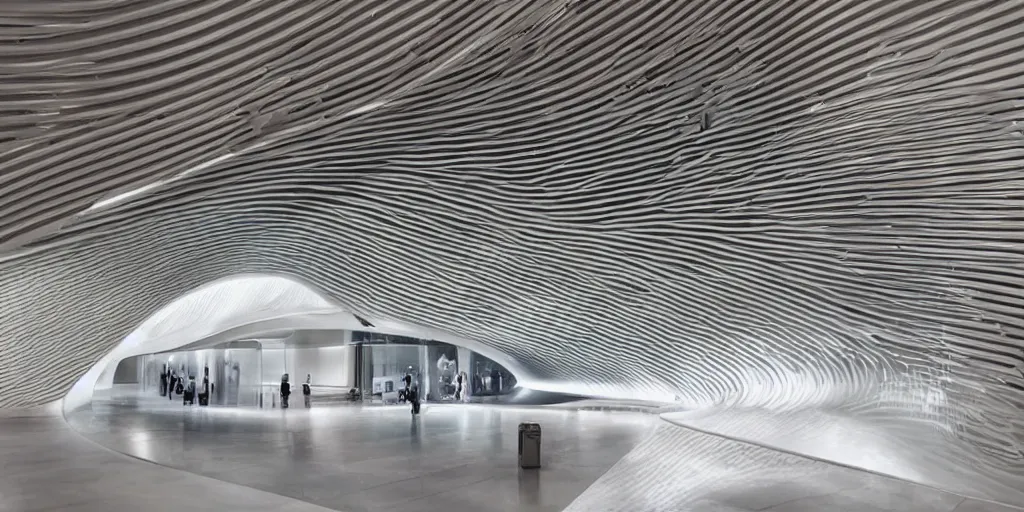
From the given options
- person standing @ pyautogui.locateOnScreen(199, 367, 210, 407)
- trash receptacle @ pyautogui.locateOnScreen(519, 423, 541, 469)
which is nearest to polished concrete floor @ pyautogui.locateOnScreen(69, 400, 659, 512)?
trash receptacle @ pyautogui.locateOnScreen(519, 423, 541, 469)

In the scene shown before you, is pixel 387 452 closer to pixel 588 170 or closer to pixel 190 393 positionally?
pixel 588 170

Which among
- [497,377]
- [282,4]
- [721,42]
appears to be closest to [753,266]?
[721,42]

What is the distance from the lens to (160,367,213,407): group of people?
22.5m

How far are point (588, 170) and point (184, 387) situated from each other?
2045 centimetres

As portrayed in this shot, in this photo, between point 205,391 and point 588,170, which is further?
point 205,391

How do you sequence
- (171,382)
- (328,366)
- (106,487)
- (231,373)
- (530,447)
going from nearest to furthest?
1. (106,487)
2. (530,447)
3. (231,373)
4. (328,366)
5. (171,382)

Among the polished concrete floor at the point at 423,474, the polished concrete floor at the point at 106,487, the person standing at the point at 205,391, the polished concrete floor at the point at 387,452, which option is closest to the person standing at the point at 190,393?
the person standing at the point at 205,391

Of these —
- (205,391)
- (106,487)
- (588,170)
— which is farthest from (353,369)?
(588,170)

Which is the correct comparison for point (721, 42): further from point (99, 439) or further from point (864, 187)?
point (99, 439)

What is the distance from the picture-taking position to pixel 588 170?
842 cm

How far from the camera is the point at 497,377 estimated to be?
2383cm

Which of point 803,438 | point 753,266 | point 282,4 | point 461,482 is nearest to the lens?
point 282,4

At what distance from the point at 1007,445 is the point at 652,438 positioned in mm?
5593

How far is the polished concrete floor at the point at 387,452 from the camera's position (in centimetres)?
667
